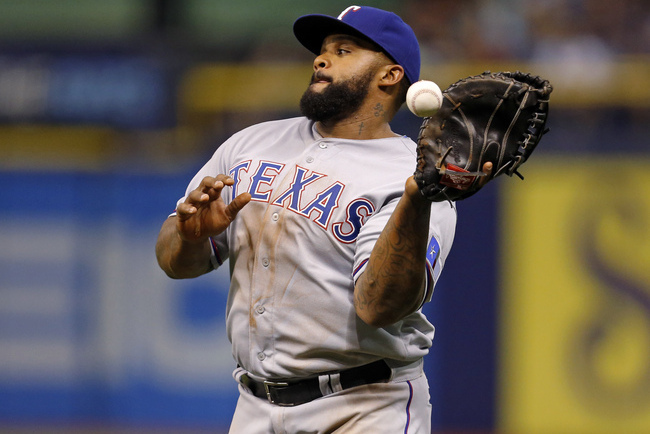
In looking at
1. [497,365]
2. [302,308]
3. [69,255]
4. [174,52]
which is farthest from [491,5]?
[302,308]

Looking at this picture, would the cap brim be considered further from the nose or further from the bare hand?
the bare hand

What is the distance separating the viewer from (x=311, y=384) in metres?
2.97

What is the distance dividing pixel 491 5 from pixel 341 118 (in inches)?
211

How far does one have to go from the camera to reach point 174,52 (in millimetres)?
7977

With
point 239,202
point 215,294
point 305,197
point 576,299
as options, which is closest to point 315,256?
point 305,197

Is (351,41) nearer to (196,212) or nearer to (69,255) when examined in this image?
(196,212)

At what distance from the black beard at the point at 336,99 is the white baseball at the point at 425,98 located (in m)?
0.82

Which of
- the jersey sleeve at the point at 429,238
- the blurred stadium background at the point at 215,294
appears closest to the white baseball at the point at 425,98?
the jersey sleeve at the point at 429,238

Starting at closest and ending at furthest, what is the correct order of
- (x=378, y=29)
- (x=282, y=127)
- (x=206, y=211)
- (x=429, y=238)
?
1. (x=429, y=238)
2. (x=206, y=211)
3. (x=378, y=29)
4. (x=282, y=127)

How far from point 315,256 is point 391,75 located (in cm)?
73

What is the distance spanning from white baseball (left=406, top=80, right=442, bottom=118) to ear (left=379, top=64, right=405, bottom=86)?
882 mm

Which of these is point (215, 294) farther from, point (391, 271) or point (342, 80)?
point (391, 271)

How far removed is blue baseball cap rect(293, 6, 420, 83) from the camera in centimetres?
320

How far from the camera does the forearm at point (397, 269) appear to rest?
2.49 metres
